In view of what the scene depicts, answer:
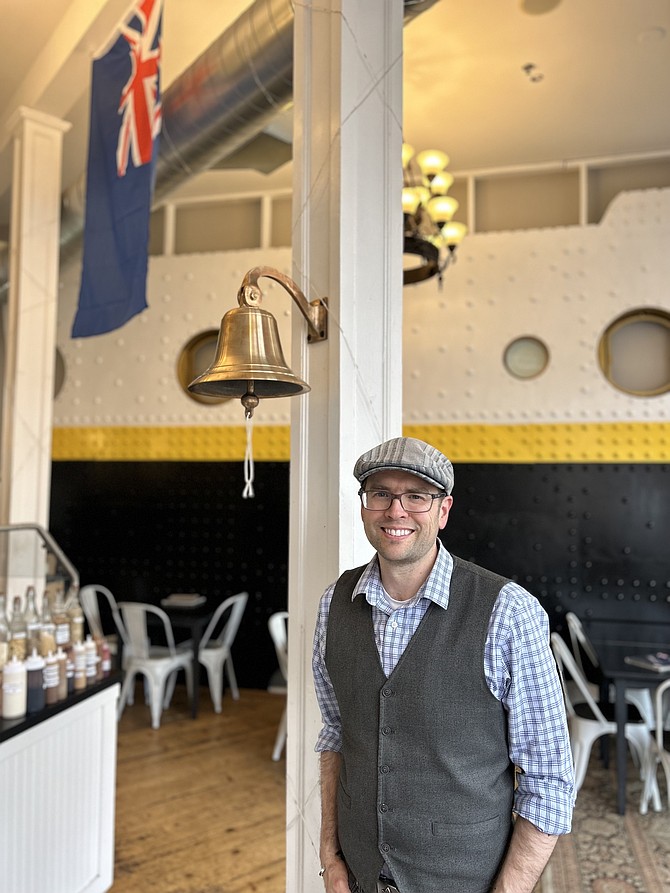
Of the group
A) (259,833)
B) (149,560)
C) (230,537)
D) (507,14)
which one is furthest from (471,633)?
(149,560)

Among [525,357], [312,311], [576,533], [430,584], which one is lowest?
[576,533]

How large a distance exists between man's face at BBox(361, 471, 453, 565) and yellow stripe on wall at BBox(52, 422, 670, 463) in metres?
5.09

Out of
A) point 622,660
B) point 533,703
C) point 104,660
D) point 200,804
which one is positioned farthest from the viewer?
point 622,660

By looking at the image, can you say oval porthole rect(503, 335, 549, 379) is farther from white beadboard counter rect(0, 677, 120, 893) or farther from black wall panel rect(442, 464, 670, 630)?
white beadboard counter rect(0, 677, 120, 893)

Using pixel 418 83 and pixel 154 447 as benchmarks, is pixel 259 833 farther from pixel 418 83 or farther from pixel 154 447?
pixel 418 83

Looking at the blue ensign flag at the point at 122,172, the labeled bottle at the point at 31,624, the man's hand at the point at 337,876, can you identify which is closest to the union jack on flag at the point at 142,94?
the blue ensign flag at the point at 122,172

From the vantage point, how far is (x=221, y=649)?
6480mm

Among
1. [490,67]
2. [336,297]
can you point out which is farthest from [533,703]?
[490,67]

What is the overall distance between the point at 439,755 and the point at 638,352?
577 cm

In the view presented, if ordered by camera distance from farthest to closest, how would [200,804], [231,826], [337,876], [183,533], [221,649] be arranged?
[183,533] < [221,649] < [200,804] < [231,826] < [337,876]

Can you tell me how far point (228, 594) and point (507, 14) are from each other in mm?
5476

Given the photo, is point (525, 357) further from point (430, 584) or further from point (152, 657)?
point (430, 584)

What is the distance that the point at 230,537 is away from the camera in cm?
729

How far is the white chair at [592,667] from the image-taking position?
4.94 metres
